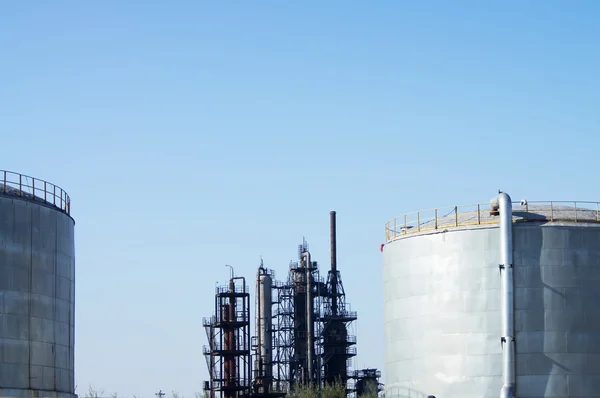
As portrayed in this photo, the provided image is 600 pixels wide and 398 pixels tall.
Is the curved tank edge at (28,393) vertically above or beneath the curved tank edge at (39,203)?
beneath

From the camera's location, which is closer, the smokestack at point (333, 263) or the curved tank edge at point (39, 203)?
the curved tank edge at point (39, 203)

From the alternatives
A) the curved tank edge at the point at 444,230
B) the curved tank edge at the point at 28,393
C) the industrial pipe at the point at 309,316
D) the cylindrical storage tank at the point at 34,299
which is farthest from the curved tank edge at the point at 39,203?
the industrial pipe at the point at 309,316

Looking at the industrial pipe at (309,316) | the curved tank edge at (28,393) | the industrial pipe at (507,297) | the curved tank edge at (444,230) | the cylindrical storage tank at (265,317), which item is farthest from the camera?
the cylindrical storage tank at (265,317)

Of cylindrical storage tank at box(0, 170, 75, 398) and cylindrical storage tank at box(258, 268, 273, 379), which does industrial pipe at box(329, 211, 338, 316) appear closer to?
cylindrical storage tank at box(258, 268, 273, 379)

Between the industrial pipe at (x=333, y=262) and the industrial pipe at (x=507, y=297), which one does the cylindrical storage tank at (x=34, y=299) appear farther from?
the industrial pipe at (x=333, y=262)

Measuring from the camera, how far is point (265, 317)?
85.1 metres

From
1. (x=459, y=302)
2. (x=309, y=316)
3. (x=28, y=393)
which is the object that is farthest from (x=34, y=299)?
(x=309, y=316)

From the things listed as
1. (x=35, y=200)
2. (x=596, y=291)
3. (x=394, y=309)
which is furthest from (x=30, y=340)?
(x=596, y=291)

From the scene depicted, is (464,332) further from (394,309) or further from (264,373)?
(264,373)

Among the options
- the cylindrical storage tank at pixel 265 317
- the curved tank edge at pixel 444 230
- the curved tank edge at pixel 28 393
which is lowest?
the curved tank edge at pixel 28 393

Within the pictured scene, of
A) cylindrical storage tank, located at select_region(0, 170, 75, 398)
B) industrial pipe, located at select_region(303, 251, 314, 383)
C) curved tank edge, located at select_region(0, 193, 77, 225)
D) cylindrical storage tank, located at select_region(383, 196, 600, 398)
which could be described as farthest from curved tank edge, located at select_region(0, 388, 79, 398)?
industrial pipe, located at select_region(303, 251, 314, 383)

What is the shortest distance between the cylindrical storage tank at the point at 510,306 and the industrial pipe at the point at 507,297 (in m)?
0.08

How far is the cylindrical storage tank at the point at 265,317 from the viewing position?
277 ft

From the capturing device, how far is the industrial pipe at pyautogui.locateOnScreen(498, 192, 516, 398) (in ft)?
137
